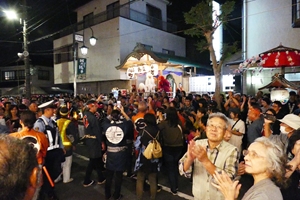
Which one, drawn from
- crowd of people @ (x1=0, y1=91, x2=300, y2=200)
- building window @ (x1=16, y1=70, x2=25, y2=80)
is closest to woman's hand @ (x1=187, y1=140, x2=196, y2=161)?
crowd of people @ (x1=0, y1=91, x2=300, y2=200)

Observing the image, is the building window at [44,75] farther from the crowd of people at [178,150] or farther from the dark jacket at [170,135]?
the dark jacket at [170,135]

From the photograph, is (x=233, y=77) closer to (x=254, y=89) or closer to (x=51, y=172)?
(x=254, y=89)

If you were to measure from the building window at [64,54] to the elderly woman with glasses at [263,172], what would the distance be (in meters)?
24.2

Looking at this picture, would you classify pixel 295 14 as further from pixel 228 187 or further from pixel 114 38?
pixel 114 38

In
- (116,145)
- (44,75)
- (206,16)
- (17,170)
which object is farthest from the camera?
(44,75)

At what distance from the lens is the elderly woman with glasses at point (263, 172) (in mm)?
1766

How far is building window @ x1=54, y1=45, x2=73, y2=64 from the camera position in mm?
23869

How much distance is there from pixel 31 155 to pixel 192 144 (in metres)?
1.58

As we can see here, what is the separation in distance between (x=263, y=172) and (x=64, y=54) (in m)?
26.0

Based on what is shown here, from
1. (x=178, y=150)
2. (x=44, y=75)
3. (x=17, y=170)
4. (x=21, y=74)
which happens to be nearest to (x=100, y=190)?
(x=178, y=150)

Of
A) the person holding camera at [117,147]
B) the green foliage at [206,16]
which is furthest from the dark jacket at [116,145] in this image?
the green foliage at [206,16]

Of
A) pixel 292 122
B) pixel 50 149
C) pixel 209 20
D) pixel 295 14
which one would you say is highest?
pixel 295 14

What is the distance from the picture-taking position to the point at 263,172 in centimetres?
184

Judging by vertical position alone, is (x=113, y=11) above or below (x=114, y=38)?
above
